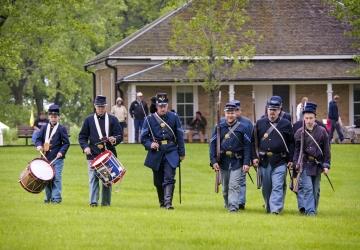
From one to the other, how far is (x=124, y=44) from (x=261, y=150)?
31448mm

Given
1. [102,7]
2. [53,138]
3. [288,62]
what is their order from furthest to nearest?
[102,7]
[288,62]
[53,138]

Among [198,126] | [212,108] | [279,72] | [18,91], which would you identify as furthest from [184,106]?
[18,91]

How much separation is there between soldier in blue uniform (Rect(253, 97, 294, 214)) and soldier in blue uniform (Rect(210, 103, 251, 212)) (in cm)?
32

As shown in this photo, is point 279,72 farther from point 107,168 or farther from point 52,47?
point 107,168

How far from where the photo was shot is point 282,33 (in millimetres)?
52281

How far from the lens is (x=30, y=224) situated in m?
17.5

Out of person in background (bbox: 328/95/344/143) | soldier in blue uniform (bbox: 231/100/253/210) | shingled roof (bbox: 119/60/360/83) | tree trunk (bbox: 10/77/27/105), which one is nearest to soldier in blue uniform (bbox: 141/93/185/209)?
soldier in blue uniform (bbox: 231/100/253/210)

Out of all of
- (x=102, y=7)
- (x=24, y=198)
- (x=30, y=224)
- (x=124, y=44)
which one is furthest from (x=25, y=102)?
(x=30, y=224)

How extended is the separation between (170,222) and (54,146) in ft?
16.4

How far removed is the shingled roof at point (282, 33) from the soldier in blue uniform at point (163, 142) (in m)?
29.0

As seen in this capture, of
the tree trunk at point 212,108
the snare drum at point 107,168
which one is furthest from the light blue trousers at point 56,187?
the tree trunk at point 212,108

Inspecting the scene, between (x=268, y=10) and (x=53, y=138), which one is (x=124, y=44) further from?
(x=53, y=138)

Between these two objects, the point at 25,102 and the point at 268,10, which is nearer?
the point at 268,10

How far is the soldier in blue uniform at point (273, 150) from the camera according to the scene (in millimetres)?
20469
